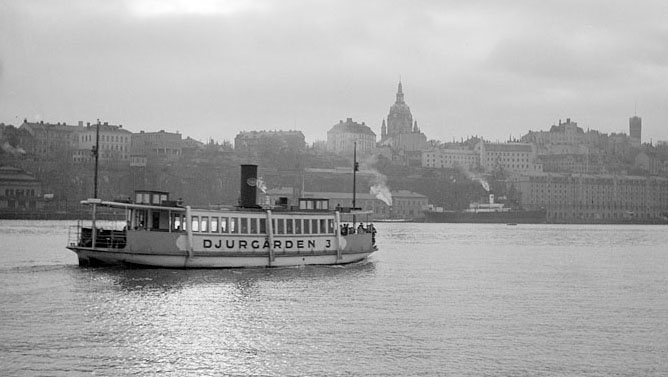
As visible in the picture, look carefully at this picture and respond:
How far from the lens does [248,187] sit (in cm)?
4575

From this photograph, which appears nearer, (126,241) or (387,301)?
(387,301)

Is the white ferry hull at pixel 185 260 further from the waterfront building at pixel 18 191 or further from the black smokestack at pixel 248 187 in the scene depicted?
the waterfront building at pixel 18 191

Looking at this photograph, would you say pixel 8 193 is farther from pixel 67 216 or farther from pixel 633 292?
pixel 633 292

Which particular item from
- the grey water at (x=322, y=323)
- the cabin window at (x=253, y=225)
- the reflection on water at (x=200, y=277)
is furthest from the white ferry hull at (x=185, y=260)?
the cabin window at (x=253, y=225)

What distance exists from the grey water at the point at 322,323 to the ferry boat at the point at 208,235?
2.48ft

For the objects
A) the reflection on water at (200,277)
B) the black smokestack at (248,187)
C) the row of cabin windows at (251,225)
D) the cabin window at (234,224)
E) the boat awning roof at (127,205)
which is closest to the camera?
the reflection on water at (200,277)

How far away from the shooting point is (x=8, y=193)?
159m

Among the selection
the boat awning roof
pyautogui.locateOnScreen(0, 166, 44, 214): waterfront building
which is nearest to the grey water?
the boat awning roof

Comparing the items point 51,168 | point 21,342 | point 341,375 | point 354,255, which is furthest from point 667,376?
point 51,168

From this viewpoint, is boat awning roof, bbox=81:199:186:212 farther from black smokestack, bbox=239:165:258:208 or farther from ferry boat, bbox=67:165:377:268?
black smokestack, bbox=239:165:258:208

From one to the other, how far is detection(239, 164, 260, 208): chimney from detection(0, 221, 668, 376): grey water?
3.87m

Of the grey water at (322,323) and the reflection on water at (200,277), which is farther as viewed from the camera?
the reflection on water at (200,277)

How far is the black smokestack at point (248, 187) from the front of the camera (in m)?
45.4

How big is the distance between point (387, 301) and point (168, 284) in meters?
9.34
